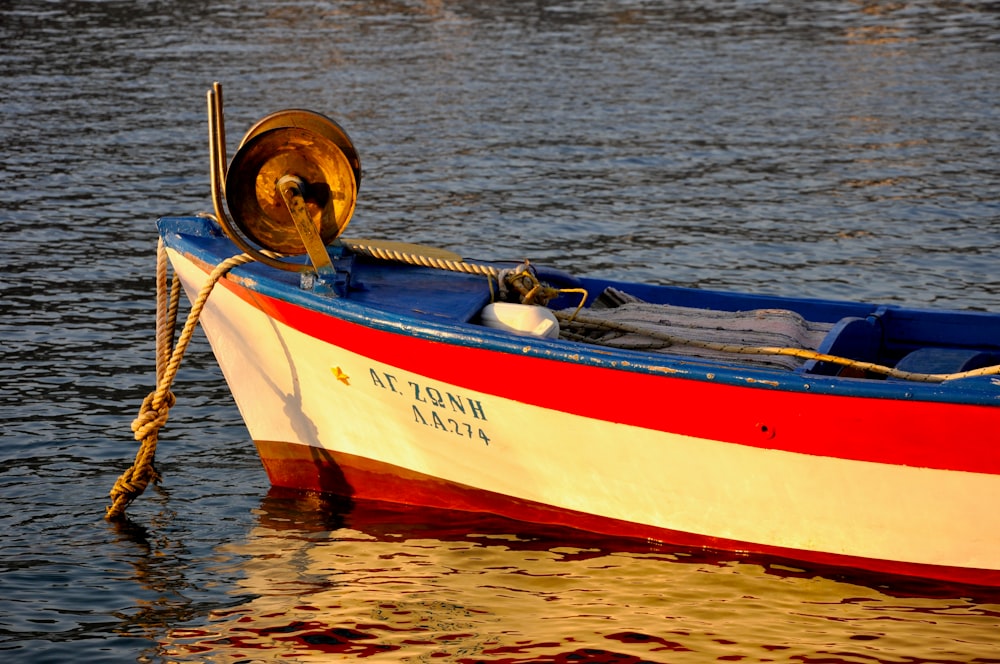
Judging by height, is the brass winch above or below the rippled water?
above

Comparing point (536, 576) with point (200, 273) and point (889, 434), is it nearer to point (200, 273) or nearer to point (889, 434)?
point (889, 434)

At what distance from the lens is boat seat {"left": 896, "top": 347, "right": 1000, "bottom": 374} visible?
6.68m

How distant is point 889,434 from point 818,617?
948mm

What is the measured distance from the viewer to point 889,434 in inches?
233

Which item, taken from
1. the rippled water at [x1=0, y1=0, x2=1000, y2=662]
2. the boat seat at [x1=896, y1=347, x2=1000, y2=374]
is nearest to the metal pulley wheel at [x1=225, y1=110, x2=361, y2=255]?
the rippled water at [x1=0, y1=0, x2=1000, y2=662]

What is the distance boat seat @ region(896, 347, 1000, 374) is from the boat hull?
80 cm

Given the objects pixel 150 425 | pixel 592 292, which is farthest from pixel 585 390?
pixel 150 425

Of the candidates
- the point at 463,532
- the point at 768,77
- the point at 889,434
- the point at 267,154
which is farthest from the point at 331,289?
the point at 768,77

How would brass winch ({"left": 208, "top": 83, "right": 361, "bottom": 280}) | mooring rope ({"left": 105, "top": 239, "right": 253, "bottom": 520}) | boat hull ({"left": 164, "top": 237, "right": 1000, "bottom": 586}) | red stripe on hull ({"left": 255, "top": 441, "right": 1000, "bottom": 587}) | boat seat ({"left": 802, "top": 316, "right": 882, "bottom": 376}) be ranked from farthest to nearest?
mooring rope ({"left": 105, "top": 239, "right": 253, "bottom": 520}) < brass winch ({"left": 208, "top": 83, "right": 361, "bottom": 280}) < boat seat ({"left": 802, "top": 316, "right": 882, "bottom": 376}) < red stripe on hull ({"left": 255, "top": 441, "right": 1000, "bottom": 587}) < boat hull ({"left": 164, "top": 237, "right": 1000, "bottom": 586})

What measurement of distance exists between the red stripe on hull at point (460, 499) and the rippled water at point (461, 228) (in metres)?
0.09

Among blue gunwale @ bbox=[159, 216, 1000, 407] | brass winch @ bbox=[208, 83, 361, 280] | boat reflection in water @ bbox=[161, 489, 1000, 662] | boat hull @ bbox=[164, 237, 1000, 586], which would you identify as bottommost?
boat reflection in water @ bbox=[161, 489, 1000, 662]

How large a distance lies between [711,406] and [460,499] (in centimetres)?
167

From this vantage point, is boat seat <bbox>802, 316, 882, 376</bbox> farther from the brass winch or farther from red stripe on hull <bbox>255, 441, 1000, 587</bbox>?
the brass winch

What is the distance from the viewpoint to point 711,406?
618 centimetres
